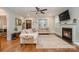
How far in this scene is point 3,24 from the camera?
21.2 feet

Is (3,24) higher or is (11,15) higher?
(11,15)

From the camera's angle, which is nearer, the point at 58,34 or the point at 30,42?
the point at 30,42

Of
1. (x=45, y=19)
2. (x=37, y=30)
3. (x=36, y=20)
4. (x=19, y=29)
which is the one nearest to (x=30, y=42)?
(x=19, y=29)

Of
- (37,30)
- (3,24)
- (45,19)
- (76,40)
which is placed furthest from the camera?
(45,19)

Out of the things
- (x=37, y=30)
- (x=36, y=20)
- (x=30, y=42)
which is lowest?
(x=30, y=42)

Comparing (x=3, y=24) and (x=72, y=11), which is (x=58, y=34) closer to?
(x=72, y=11)
